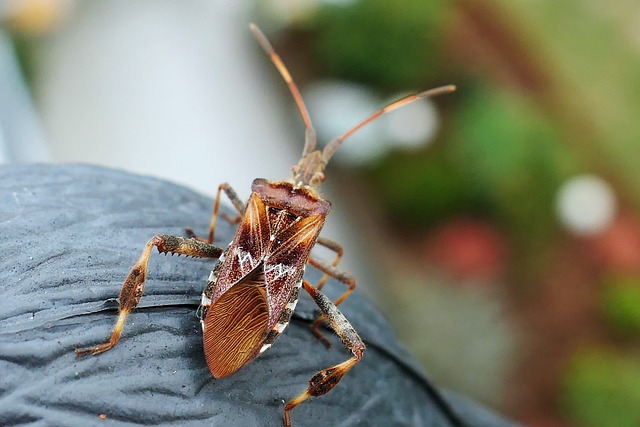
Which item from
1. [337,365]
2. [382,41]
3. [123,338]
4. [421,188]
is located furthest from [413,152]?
[123,338]

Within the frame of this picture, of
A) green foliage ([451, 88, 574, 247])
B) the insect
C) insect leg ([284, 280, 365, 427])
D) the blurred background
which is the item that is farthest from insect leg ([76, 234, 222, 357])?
green foliage ([451, 88, 574, 247])

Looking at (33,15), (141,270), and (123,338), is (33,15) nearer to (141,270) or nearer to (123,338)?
(141,270)

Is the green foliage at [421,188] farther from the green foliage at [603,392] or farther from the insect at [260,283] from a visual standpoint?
the insect at [260,283]

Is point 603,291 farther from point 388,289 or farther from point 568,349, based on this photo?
point 388,289

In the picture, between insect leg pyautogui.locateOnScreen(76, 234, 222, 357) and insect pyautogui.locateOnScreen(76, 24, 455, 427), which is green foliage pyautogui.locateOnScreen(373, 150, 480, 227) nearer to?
insect pyautogui.locateOnScreen(76, 24, 455, 427)

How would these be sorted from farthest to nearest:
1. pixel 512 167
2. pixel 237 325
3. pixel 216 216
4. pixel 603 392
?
pixel 512 167, pixel 603 392, pixel 216 216, pixel 237 325

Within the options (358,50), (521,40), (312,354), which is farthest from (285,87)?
(312,354)
